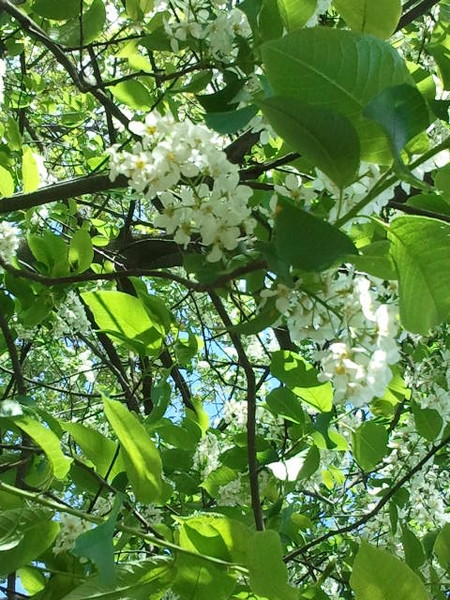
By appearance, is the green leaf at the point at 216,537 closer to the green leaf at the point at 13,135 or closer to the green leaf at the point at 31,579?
the green leaf at the point at 31,579

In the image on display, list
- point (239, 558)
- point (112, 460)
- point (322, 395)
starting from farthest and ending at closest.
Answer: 1. point (322, 395)
2. point (112, 460)
3. point (239, 558)

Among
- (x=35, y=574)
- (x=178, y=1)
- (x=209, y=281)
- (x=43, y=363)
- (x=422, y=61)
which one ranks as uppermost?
(x=43, y=363)

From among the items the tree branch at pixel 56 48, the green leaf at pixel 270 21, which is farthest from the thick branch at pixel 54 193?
the green leaf at pixel 270 21

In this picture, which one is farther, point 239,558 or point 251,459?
point 251,459

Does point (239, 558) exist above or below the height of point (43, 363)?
below

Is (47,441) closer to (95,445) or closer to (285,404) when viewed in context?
(95,445)

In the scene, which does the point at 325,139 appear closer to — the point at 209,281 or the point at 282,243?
the point at 282,243

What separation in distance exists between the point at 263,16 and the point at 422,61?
1.39 metres

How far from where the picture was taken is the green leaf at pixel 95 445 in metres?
1.13

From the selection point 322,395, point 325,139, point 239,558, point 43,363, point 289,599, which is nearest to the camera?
point 325,139

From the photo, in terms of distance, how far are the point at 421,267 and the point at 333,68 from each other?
0.84 feet

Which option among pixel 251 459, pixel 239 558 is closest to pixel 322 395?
pixel 251 459

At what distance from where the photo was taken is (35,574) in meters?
1.23

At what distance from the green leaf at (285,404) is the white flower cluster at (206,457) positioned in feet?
1.46
